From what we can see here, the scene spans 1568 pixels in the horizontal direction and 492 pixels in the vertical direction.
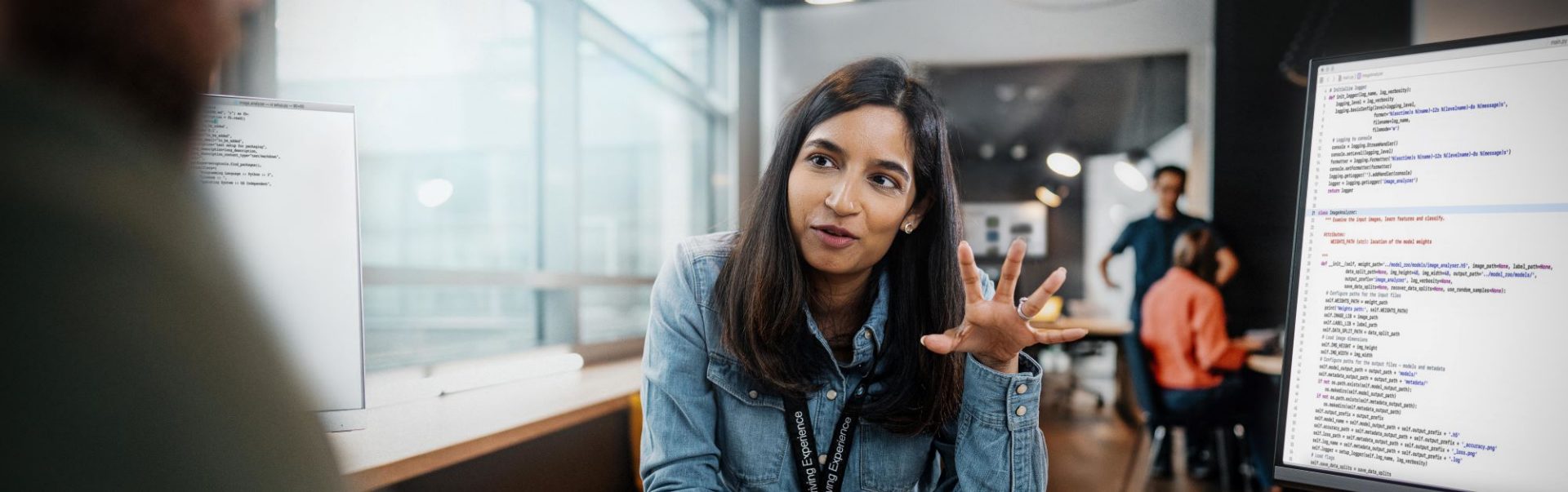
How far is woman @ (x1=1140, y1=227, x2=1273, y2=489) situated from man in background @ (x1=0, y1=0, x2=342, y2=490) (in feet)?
12.8

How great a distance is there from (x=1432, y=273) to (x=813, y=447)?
867mm

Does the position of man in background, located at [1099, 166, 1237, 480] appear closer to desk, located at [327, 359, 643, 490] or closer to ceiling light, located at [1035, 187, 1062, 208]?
ceiling light, located at [1035, 187, 1062, 208]

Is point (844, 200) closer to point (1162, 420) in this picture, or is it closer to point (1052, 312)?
point (1162, 420)

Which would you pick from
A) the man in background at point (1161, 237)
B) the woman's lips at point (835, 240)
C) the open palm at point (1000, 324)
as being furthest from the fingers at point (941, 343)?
the man in background at point (1161, 237)

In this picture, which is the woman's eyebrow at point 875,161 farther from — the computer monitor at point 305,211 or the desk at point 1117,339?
the desk at point 1117,339

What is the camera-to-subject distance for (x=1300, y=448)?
0.83m

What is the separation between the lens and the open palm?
0.97 meters

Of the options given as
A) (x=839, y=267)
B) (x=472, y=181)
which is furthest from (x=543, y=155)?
(x=839, y=267)

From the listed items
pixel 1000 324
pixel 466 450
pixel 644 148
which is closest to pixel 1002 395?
pixel 1000 324

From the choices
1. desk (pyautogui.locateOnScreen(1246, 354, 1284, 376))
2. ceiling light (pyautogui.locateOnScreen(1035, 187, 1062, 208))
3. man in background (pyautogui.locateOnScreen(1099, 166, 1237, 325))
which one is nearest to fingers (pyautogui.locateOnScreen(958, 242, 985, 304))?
desk (pyautogui.locateOnScreen(1246, 354, 1284, 376))

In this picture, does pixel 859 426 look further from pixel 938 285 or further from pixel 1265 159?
pixel 1265 159

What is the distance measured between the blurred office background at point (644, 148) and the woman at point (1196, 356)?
0.41m

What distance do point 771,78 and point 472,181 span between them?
8.98 ft

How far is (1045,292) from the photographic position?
97 cm
